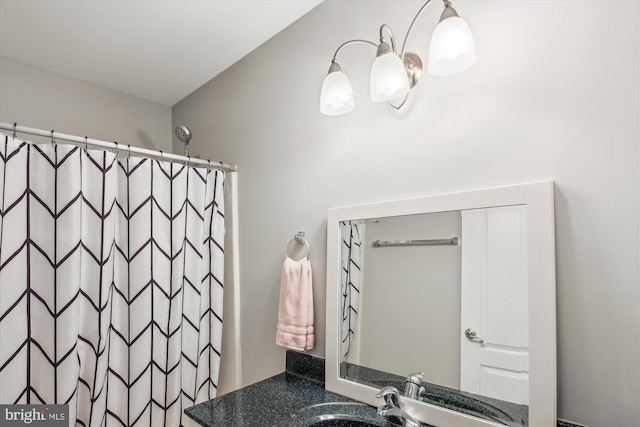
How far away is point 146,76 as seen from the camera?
2211mm

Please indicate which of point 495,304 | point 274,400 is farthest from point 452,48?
point 274,400

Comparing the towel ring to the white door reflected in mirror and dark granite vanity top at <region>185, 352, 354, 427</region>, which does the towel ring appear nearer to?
dark granite vanity top at <region>185, 352, 354, 427</region>

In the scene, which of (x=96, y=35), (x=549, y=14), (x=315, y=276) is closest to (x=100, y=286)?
(x=315, y=276)

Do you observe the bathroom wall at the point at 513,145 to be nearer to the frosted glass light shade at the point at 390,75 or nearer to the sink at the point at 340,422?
the frosted glass light shade at the point at 390,75

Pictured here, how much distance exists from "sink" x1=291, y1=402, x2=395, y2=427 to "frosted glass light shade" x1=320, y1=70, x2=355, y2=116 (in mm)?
1056

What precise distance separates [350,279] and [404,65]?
0.81 m

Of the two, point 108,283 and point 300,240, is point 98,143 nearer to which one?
point 108,283

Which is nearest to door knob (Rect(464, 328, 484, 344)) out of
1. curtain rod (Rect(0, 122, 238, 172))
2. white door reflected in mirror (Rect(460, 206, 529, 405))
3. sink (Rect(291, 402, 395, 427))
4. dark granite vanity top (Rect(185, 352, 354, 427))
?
white door reflected in mirror (Rect(460, 206, 529, 405))

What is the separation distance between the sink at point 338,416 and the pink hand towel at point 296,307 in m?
0.28

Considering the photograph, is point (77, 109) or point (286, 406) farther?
point (77, 109)

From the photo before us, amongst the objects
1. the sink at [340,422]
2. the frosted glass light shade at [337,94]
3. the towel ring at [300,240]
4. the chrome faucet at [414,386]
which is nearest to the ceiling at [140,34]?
the frosted glass light shade at [337,94]

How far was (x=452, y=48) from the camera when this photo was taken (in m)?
1.02

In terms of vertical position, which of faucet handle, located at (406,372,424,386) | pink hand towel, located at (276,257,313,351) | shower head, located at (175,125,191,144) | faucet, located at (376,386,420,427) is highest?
shower head, located at (175,125,191,144)

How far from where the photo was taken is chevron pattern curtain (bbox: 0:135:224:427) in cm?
138
